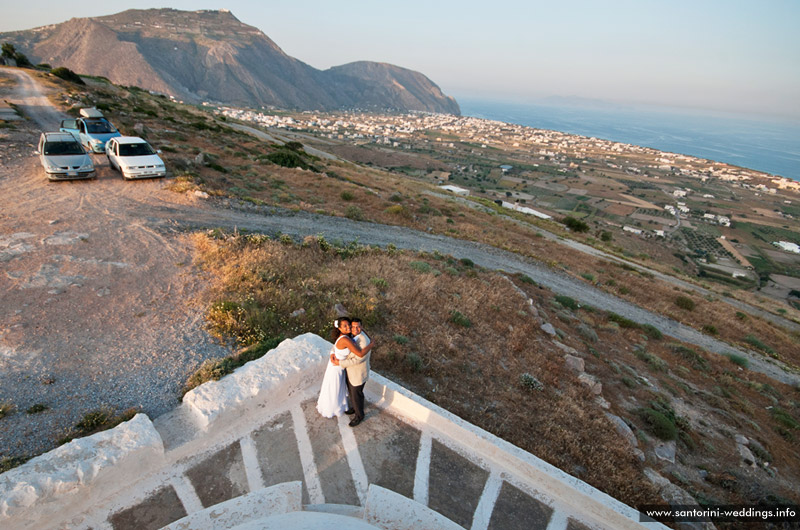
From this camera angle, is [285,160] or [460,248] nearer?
[460,248]

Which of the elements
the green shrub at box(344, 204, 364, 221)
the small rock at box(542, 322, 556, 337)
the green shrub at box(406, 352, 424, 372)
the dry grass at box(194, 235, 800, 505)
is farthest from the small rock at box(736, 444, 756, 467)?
the green shrub at box(344, 204, 364, 221)

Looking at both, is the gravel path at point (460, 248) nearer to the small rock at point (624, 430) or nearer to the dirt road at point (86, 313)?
the dirt road at point (86, 313)

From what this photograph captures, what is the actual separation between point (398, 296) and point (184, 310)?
Answer: 6.56 m

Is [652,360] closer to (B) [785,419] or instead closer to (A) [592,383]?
(B) [785,419]

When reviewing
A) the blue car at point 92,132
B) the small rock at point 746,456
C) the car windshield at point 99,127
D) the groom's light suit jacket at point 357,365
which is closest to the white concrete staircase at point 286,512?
the groom's light suit jacket at point 357,365

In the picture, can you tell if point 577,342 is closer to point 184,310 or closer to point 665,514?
point 665,514

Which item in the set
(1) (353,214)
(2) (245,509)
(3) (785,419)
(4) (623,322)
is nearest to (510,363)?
(2) (245,509)

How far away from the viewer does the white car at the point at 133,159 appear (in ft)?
65.1

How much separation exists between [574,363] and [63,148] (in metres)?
26.1

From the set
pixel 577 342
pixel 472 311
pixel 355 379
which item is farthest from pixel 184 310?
pixel 577 342

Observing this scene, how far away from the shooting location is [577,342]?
1478cm

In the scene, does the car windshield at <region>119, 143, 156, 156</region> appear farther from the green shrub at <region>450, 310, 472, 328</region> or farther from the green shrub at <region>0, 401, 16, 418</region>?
the green shrub at <region>450, 310, 472, 328</region>

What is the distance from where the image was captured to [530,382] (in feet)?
33.8

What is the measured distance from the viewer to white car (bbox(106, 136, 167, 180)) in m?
19.8
